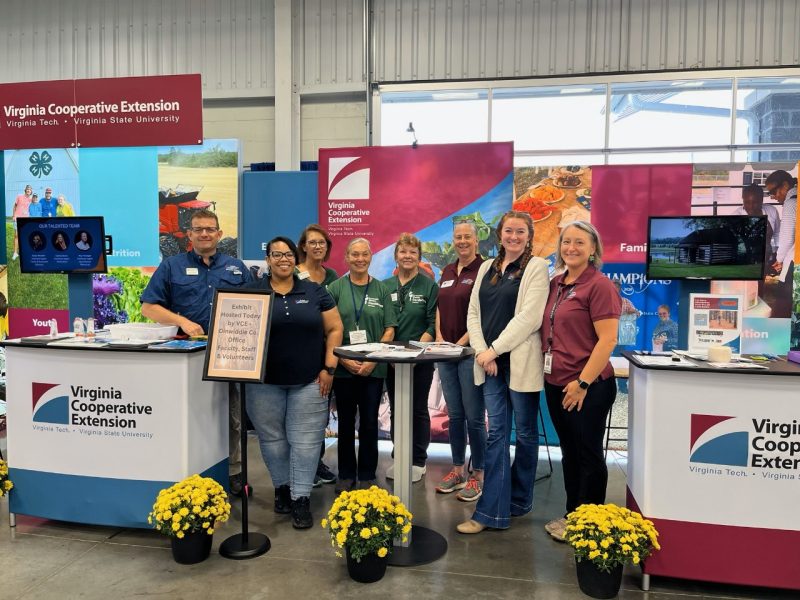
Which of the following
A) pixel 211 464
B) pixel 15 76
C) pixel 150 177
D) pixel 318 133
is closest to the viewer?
pixel 211 464

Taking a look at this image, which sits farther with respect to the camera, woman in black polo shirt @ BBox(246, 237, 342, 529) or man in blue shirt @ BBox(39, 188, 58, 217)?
man in blue shirt @ BBox(39, 188, 58, 217)

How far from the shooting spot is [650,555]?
2.45 m

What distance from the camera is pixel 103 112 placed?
465 cm

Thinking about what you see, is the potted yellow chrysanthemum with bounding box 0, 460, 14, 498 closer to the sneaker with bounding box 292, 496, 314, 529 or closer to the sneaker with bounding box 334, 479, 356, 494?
the sneaker with bounding box 292, 496, 314, 529

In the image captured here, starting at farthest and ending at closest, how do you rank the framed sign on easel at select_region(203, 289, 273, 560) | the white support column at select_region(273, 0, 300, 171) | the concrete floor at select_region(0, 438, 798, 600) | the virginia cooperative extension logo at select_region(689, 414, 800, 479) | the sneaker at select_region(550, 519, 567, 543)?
the white support column at select_region(273, 0, 300, 171), the sneaker at select_region(550, 519, 567, 543), the framed sign on easel at select_region(203, 289, 273, 560), the concrete floor at select_region(0, 438, 798, 600), the virginia cooperative extension logo at select_region(689, 414, 800, 479)

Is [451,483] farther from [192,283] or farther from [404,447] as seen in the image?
[192,283]

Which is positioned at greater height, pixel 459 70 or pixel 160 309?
pixel 459 70

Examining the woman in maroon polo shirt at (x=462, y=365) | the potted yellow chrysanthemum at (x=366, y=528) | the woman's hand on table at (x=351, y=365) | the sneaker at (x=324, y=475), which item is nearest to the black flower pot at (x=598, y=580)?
the potted yellow chrysanthemum at (x=366, y=528)

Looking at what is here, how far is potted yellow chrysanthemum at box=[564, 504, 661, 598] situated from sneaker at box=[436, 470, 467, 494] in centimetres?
126

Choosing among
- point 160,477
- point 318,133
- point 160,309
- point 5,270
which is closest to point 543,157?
point 318,133

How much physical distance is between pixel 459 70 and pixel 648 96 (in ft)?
6.29

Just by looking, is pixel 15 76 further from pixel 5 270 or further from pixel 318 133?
pixel 318 133

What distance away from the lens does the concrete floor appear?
97.5 inches

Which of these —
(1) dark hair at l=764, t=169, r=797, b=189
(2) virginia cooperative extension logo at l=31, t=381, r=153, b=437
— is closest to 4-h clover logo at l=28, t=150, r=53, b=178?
(2) virginia cooperative extension logo at l=31, t=381, r=153, b=437
